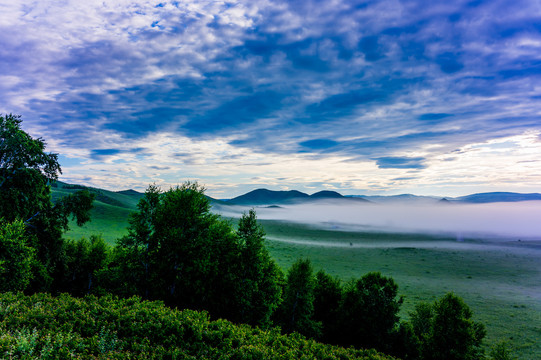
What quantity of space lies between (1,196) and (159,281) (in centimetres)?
1975

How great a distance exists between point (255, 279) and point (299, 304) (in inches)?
367

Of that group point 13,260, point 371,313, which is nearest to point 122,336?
point 13,260

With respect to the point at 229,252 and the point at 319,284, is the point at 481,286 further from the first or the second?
the point at 229,252

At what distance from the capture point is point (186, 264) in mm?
29594

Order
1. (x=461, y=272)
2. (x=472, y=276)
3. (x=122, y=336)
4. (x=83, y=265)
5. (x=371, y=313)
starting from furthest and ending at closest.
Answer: (x=461, y=272) < (x=472, y=276) < (x=83, y=265) < (x=371, y=313) < (x=122, y=336)

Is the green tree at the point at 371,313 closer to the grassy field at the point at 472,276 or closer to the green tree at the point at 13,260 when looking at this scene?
the grassy field at the point at 472,276

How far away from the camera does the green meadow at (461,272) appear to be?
5691 cm

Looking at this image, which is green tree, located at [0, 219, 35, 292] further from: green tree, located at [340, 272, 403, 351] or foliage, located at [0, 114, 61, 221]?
green tree, located at [340, 272, 403, 351]

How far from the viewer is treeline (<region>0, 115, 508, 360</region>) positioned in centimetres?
2814

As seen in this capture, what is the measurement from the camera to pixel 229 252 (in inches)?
1242

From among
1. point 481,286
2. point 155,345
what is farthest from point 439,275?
point 155,345

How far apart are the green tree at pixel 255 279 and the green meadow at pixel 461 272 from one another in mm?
19743

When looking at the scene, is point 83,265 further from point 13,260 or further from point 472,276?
point 472,276

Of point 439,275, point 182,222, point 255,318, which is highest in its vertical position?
point 182,222
